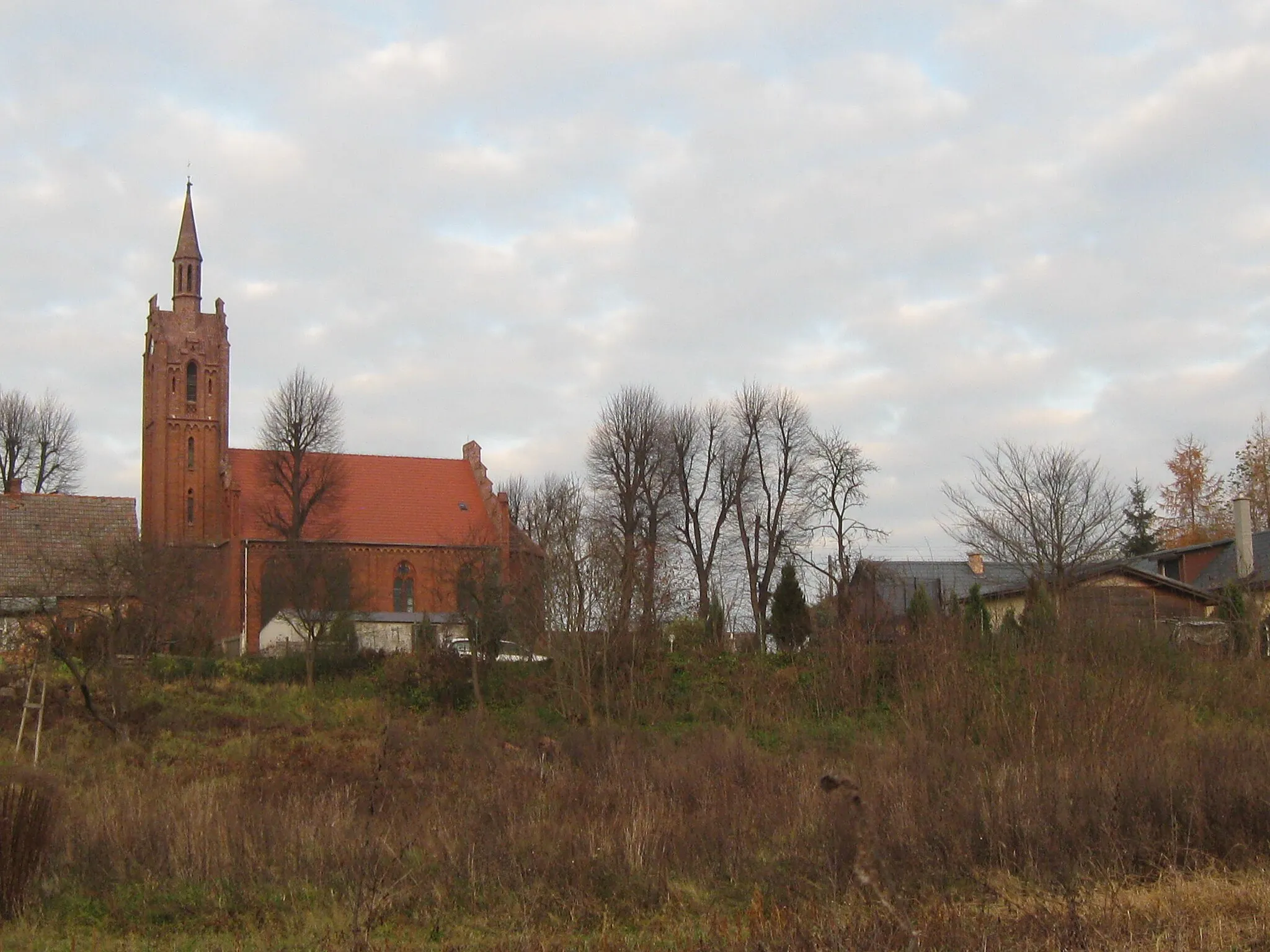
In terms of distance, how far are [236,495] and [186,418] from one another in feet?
20.2

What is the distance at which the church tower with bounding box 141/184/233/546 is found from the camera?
5912 cm

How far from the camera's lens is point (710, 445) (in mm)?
54688

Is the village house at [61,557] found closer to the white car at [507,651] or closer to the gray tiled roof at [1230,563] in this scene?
the white car at [507,651]

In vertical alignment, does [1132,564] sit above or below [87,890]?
above

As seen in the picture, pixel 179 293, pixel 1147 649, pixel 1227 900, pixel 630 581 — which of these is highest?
pixel 179 293

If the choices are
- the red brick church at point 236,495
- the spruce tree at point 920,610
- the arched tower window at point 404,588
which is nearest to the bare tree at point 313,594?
the red brick church at point 236,495

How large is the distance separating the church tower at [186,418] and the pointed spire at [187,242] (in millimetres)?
446

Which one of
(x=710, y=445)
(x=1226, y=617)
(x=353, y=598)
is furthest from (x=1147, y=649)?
(x=710, y=445)

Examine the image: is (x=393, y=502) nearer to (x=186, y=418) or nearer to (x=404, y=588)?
(x=404, y=588)

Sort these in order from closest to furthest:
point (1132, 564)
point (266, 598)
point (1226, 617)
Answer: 1. point (1226, 617)
2. point (1132, 564)
3. point (266, 598)

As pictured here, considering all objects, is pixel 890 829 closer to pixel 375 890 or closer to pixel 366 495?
pixel 375 890

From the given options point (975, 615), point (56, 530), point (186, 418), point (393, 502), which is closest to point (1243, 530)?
point (975, 615)

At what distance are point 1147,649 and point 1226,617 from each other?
5.81 m

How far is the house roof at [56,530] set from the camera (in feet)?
126
